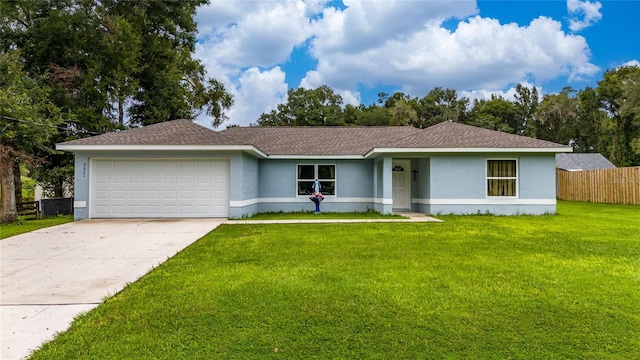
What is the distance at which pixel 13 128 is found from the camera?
1291cm

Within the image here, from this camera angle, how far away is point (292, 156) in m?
15.1

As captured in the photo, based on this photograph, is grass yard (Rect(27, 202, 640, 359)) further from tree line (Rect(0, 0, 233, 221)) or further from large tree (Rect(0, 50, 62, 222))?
tree line (Rect(0, 0, 233, 221))

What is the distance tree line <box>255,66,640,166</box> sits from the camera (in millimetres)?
37938

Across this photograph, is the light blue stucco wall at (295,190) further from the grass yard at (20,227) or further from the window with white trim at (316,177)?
the grass yard at (20,227)

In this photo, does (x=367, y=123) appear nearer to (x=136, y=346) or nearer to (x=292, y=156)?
(x=292, y=156)

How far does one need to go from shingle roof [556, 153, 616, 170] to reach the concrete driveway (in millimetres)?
33609

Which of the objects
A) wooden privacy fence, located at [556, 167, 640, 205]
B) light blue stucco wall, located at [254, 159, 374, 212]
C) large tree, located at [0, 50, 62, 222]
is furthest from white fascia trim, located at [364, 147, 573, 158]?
large tree, located at [0, 50, 62, 222]

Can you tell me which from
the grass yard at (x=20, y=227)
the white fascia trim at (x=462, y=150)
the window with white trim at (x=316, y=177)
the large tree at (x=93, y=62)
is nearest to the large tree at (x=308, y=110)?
the large tree at (x=93, y=62)

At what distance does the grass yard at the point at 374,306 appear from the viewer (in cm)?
306

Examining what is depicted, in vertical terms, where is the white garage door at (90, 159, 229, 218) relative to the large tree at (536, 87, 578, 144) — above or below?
below

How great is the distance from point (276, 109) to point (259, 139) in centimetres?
2621

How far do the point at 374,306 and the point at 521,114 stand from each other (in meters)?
51.5

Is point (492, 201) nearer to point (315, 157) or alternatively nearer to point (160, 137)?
point (315, 157)

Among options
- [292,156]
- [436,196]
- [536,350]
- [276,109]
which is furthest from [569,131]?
[536,350]
